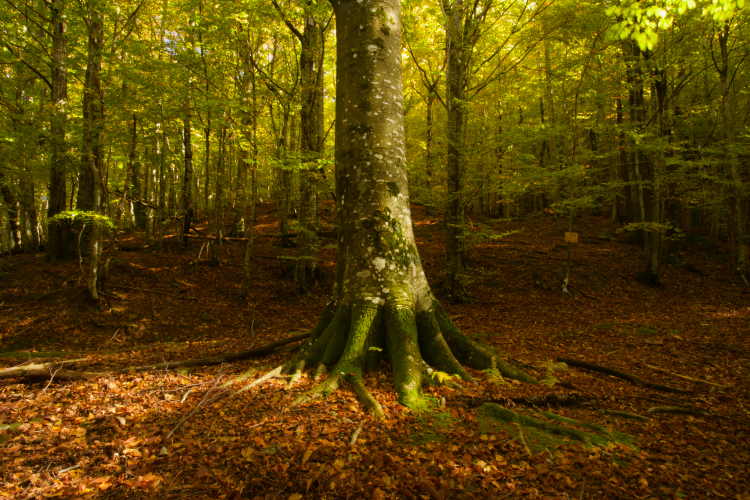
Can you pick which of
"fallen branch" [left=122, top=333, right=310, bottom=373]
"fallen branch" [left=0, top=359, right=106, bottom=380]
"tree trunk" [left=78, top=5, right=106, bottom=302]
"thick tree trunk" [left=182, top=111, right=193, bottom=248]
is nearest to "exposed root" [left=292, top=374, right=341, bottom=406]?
"fallen branch" [left=122, top=333, right=310, bottom=373]

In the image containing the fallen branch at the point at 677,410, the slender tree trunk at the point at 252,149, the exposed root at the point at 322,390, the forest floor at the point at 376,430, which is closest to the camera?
the forest floor at the point at 376,430

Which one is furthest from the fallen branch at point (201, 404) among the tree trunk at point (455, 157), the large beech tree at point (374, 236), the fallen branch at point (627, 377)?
the tree trunk at point (455, 157)

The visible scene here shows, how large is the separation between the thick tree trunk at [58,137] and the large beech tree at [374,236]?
8.14 metres

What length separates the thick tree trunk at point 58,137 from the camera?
8.52 meters

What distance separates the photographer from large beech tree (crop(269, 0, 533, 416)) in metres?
4.05

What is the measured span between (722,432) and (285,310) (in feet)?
29.4

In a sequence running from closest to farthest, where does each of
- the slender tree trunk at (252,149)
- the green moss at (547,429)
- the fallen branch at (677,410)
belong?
the green moss at (547,429) → the fallen branch at (677,410) → the slender tree trunk at (252,149)

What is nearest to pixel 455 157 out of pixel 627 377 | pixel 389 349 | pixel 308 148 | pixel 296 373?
pixel 308 148

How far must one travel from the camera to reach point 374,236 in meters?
4.16

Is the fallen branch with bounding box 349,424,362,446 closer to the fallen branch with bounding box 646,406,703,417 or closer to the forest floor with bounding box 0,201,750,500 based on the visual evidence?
the forest floor with bounding box 0,201,750,500

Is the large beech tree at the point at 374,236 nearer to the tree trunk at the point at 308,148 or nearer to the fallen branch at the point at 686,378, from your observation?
the fallen branch at the point at 686,378

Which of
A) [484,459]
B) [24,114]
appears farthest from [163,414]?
[24,114]

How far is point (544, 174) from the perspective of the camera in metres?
9.82

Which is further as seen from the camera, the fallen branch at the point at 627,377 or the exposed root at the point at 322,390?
the fallen branch at the point at 627,377
